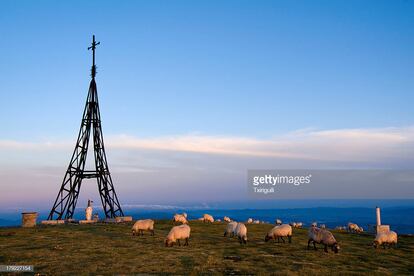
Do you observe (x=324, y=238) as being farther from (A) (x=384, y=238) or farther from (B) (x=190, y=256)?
(B) (x=190, y=256)

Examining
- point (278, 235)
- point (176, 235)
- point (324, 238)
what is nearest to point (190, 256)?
point (176, 235)

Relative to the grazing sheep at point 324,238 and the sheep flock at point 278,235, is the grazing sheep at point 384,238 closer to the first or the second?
the sheep flock at point 278,235

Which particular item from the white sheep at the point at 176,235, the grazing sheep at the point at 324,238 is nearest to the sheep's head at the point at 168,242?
the white sheep at the point at 176,235

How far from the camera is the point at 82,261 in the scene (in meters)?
19.1

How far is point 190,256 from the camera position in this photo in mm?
20375

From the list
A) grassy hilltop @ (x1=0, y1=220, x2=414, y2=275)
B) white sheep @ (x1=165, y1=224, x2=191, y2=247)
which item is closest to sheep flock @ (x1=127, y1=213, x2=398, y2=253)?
white sheep @ (x1=165, y1=224, x2=191, y2=247)

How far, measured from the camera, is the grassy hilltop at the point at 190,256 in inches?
690

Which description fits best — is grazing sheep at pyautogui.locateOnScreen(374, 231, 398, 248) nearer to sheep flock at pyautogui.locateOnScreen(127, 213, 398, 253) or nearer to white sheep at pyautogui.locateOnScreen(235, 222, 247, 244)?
sheep flock at pyautogui.locateOnScreen(127, 213, 398, 253)

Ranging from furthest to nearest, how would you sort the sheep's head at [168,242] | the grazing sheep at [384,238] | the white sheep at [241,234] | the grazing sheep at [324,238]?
the grazing sheep at [384,238]
the white sheep at [241,234]
the sheep's head at [168,242]
the grazing sheep at [324,238]

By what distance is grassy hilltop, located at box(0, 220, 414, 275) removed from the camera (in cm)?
1753

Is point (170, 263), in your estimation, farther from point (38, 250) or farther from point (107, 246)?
point (38, 250)

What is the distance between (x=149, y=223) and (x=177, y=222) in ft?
35.0

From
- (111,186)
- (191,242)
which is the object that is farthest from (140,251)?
(111,186)

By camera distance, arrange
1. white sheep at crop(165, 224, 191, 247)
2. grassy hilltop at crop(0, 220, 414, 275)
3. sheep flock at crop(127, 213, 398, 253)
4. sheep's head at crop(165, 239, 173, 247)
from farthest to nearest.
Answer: white sheep at crop(165, 224, 191, 247)
sheep's head at crop(165, 239, 173, 247)
sheep flock at crop(127, 213, 398, 253)
grassy hilltop at crop(0, 220, 414, 275)
